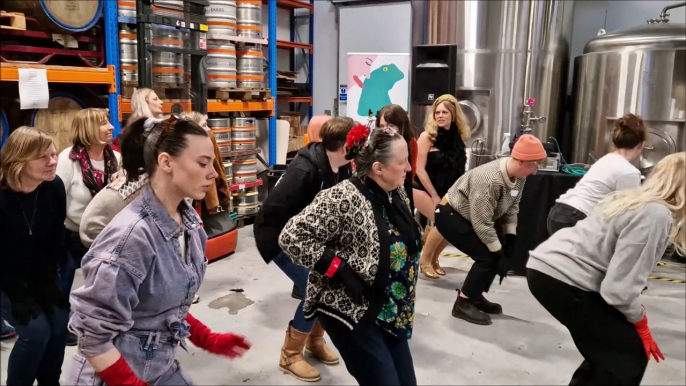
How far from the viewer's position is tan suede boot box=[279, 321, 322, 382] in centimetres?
303

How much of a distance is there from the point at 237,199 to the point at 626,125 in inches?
162

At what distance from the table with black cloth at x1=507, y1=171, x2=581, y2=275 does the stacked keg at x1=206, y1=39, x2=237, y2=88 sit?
10.7 feet

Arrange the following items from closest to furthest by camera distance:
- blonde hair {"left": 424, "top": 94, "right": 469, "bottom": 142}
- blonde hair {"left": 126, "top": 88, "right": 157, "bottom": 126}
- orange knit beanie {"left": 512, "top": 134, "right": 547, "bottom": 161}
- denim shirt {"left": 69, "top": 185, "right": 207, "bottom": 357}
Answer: denim shirt {"left": 69, "top": 185, "right": 207, "bottom": 357}, orange knit beanie {"left": 512, "top": 134, "right": 547, "bottom": 161}, blonde hair {"left": 126, "top": 88, "right": 157, "bottom": 126}, blonde hair {"left": 424, "top": 94, "right": 469, "bottom": 142}

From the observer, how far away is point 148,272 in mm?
1510

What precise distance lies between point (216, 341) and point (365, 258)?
0.59 m

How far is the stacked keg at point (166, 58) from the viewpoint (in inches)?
197

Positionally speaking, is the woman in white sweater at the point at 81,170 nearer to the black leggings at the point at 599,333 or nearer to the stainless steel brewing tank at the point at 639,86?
the black leggings at the point at 599,333

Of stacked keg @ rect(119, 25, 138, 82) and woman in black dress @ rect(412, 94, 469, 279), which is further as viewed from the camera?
stacked keg @ rect(119, 25, 138, 82)

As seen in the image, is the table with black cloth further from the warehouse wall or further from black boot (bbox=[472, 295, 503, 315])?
the warehouse wall

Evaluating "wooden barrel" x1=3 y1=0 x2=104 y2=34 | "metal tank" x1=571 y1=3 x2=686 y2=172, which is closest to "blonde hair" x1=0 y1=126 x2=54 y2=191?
"wooden barrel" x1=3 y1=0 x2=104 y2=34

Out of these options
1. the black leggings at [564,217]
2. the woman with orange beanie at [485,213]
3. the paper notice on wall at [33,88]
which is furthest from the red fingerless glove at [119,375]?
the paper notice on wall at [33,88]

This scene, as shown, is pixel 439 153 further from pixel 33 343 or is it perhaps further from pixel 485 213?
pixel 33 343

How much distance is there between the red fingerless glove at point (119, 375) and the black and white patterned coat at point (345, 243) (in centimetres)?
75

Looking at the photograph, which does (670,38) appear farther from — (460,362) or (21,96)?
(21,96)
